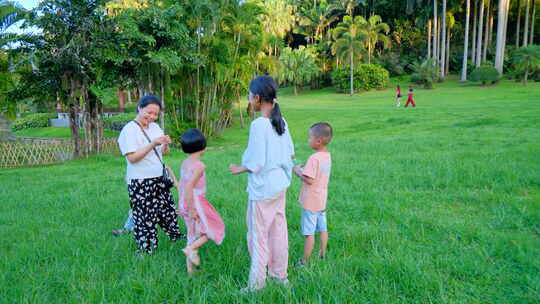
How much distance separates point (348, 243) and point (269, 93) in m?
1.83

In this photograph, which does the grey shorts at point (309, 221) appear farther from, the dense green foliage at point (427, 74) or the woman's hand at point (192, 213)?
the dense green foliage at point (427, 74)

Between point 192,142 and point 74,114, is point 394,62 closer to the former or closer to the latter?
point 74,114

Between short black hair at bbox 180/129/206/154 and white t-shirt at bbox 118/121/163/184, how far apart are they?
2.00 feet

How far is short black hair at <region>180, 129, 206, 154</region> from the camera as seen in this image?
3021 mm

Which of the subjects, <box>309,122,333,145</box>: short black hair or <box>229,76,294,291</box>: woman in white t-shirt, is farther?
<box>309,122,333,145</box>: short black hair

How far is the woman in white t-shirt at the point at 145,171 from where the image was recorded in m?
3.33

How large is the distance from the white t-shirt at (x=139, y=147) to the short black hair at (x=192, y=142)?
0.61m

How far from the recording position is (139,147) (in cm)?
340

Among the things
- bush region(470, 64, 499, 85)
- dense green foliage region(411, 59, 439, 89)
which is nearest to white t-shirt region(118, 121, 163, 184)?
bush region(470, 64, 499, 85)

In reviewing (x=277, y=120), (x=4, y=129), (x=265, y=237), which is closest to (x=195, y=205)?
(x=265, y=237)

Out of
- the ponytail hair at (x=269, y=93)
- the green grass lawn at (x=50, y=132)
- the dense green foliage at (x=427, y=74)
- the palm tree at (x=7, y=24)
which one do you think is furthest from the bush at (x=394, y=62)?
the ponytail hair at (x=269, y=93)

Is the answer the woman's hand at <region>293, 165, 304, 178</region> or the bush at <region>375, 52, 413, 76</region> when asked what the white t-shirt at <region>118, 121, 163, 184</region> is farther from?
the bush at <region>375, 52, 413, 76</region>

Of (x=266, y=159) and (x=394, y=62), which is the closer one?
(x=266, y=159)

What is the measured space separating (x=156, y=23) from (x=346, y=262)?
11719mm
